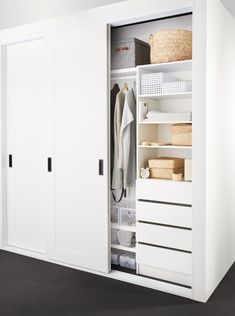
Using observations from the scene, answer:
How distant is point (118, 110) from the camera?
3424mm

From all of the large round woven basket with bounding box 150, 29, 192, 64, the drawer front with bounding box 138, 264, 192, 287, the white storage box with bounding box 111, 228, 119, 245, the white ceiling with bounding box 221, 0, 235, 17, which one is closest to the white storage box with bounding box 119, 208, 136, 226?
the white storage box with bounding box 111, 228, 119, 245

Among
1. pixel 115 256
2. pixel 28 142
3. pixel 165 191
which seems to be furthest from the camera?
pixel 28 142

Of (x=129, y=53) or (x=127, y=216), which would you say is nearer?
(x=129, y=53)

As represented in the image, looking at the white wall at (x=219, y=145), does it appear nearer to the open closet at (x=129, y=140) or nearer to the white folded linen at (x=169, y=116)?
the open closet at (x=129, y=140)

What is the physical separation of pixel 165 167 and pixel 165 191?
22 centimetres

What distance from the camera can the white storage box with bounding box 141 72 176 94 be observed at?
319 centimetres

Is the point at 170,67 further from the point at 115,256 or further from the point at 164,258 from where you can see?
the point at 115,256

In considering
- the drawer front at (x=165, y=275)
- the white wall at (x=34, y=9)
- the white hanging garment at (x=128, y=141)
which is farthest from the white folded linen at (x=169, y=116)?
the white wall at (x=34, y=9)

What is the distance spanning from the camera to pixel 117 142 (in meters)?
3.47

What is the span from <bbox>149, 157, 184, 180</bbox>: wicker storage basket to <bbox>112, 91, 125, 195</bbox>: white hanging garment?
0.33m

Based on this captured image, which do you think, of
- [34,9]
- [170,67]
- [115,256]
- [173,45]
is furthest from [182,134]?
[34,9]

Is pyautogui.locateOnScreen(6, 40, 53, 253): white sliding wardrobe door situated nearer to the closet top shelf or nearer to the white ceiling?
the closet top shelf

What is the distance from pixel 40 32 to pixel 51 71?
0.43m

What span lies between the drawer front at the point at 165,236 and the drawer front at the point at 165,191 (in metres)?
0.24
